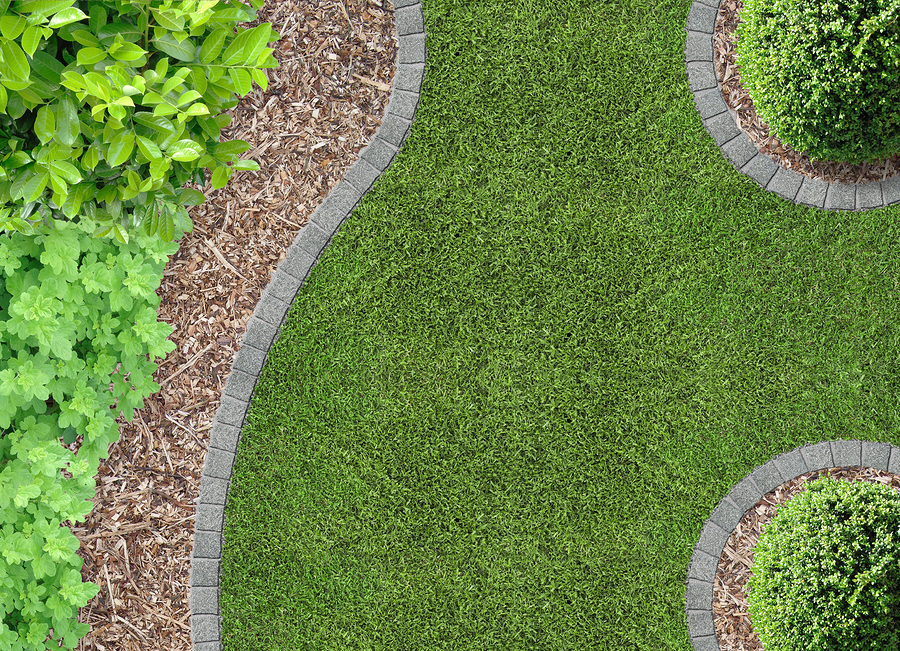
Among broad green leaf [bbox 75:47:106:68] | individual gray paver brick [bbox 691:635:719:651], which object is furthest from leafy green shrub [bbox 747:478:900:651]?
broad green leaf [bbox 75:47:106:68]

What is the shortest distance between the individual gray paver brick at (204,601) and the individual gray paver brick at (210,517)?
18.9 inches

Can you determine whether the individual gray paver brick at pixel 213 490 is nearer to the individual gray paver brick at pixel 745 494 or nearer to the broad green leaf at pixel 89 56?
the broad green leaf at pixel 89 56

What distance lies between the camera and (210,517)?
5121mm

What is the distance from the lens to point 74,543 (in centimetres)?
414

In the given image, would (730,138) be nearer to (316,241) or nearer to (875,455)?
(875,455)

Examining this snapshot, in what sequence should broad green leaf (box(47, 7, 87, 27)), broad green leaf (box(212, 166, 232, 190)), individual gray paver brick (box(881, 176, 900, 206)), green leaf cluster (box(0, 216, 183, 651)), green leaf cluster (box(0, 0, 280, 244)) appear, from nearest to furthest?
broad green leaf (box(47, 7, 87, 27)) → green leaf cluster (box(0, 0, 280, 244)) → green leaf cluster (box(0, 216, 183, 651)) → broad green leaf (box(212, 166, 232, 190)) → individual gray paver brick (box(881, 176, 900, 206))

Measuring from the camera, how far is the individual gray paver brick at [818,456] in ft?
16.2

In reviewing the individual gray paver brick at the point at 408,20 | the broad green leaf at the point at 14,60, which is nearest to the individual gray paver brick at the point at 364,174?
the individual gray paver brick at the point at 408,20

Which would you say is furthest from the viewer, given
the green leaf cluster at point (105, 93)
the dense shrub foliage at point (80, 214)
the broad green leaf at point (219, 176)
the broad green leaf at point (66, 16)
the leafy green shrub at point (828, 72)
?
the leafy green shrub at point (828, 72)

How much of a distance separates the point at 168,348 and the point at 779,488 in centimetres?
457

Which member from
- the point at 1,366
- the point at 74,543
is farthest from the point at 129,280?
the point at 74,543

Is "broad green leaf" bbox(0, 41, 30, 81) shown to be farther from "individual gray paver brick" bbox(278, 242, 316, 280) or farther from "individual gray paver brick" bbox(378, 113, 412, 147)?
"individual gray paver brick" bbox(378, 113, 412, 147)

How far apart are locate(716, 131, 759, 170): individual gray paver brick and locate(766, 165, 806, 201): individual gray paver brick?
0.24 metres

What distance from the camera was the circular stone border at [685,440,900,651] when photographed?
16.2ft
